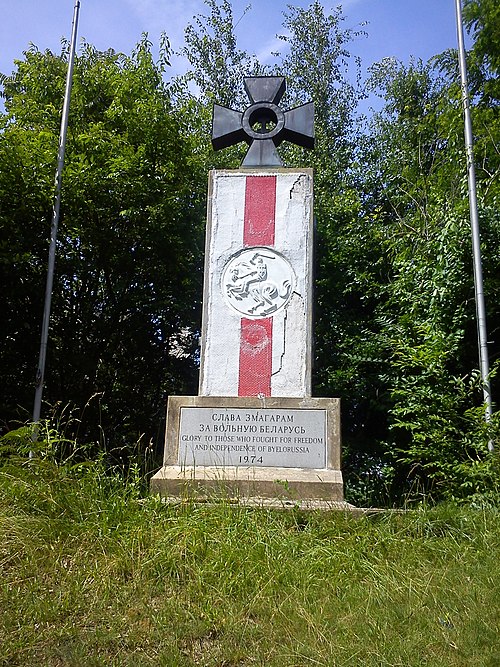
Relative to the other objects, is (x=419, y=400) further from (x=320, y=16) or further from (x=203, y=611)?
(x=320, y=16)

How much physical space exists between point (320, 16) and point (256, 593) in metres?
18.3

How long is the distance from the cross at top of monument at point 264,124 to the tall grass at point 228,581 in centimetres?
356

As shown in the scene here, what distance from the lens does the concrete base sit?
16.6ft

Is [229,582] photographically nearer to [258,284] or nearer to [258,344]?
[258,344]

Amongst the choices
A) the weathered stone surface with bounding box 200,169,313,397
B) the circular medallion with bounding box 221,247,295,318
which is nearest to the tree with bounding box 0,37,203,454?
the weathered stone surface with bounding box 200,169,313,397

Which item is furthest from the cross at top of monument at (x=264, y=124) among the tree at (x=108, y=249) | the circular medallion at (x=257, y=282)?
the tree at (x=108, y=249)

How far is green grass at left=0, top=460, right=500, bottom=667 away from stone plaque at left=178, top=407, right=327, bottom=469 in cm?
89

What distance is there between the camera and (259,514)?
173 inches

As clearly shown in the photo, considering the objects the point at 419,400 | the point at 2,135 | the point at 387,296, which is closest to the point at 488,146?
the point at 387,296

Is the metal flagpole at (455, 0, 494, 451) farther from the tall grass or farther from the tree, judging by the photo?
the tree

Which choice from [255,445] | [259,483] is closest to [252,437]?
[255,445]

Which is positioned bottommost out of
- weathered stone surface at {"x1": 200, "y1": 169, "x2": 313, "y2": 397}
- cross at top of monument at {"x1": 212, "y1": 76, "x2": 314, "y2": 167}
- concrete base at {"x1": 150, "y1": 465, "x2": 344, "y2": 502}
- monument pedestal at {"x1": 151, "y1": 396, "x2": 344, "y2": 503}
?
concrete base at {"x1": 150, "y1": 465, "x2": 344, "y2": 502}

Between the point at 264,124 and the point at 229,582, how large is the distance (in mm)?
4752

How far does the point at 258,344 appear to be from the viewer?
6.02 m
